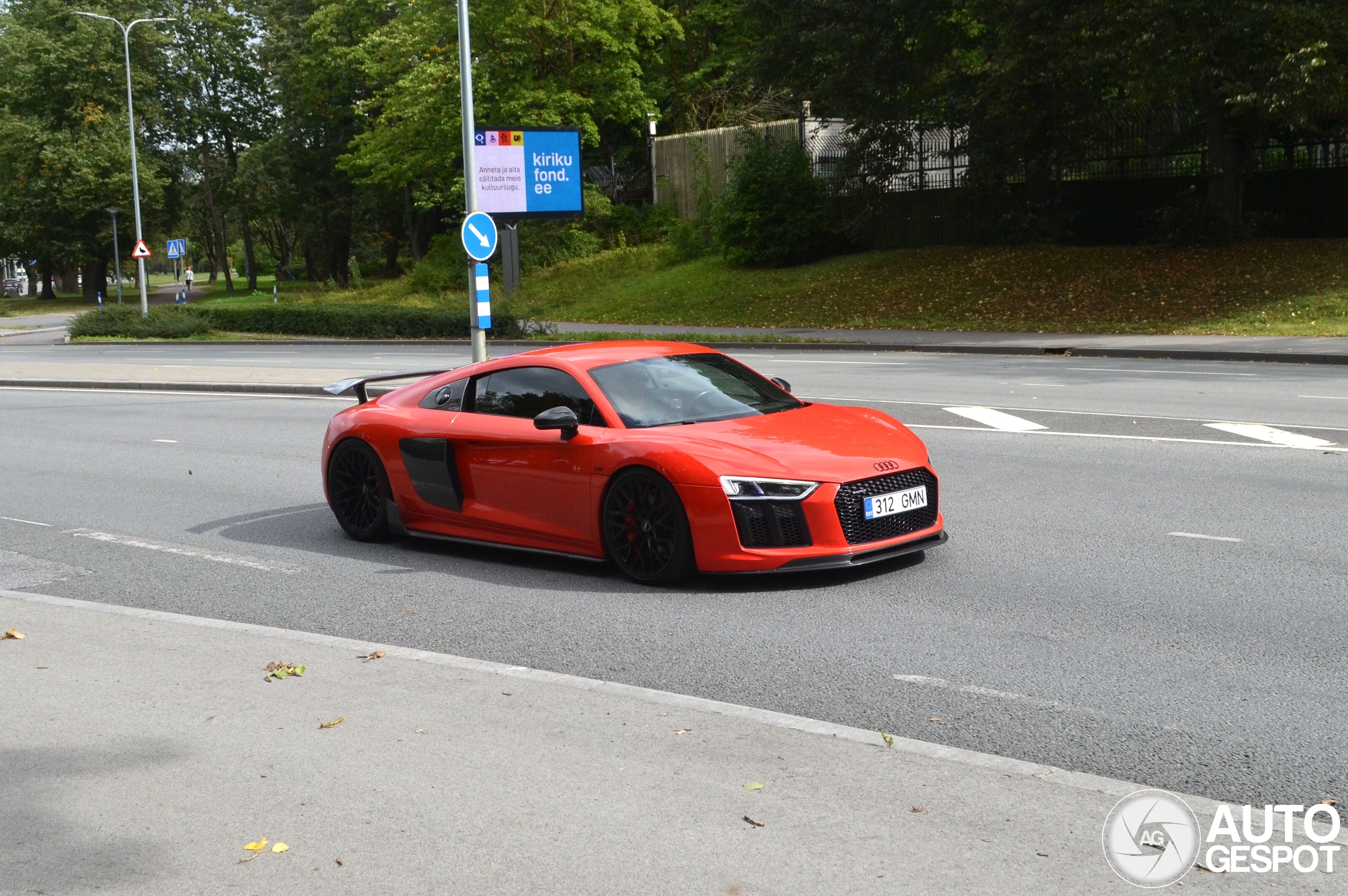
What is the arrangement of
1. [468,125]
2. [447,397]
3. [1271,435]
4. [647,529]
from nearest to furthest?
[647,529]
[447,397]
[1271,435]
[468,125]

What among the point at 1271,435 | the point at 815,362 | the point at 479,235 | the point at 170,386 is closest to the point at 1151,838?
the point at 1271,435

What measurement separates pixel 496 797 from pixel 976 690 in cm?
210

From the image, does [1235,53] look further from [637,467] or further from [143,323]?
[143,323]

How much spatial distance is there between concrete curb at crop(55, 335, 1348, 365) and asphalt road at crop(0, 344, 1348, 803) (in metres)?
7.18

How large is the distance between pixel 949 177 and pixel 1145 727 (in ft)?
119

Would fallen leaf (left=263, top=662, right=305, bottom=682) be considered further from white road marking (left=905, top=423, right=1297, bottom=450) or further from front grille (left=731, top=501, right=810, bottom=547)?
white road marking (left=905, top=423, right=1297, bottom=450)

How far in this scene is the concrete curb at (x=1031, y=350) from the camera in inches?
831

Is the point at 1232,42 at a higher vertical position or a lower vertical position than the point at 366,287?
higher

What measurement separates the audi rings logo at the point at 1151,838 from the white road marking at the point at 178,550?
5.66m

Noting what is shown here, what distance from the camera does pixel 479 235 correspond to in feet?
58.6

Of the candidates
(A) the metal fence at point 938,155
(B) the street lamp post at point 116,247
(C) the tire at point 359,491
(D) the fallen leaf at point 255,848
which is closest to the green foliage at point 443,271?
(A) the metal fence at point 938,155

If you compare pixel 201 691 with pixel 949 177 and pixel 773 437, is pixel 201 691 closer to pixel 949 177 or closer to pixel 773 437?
pixel 773 437

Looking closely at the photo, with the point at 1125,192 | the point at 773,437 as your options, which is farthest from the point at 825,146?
the point at 773,437

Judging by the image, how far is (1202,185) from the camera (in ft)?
111
